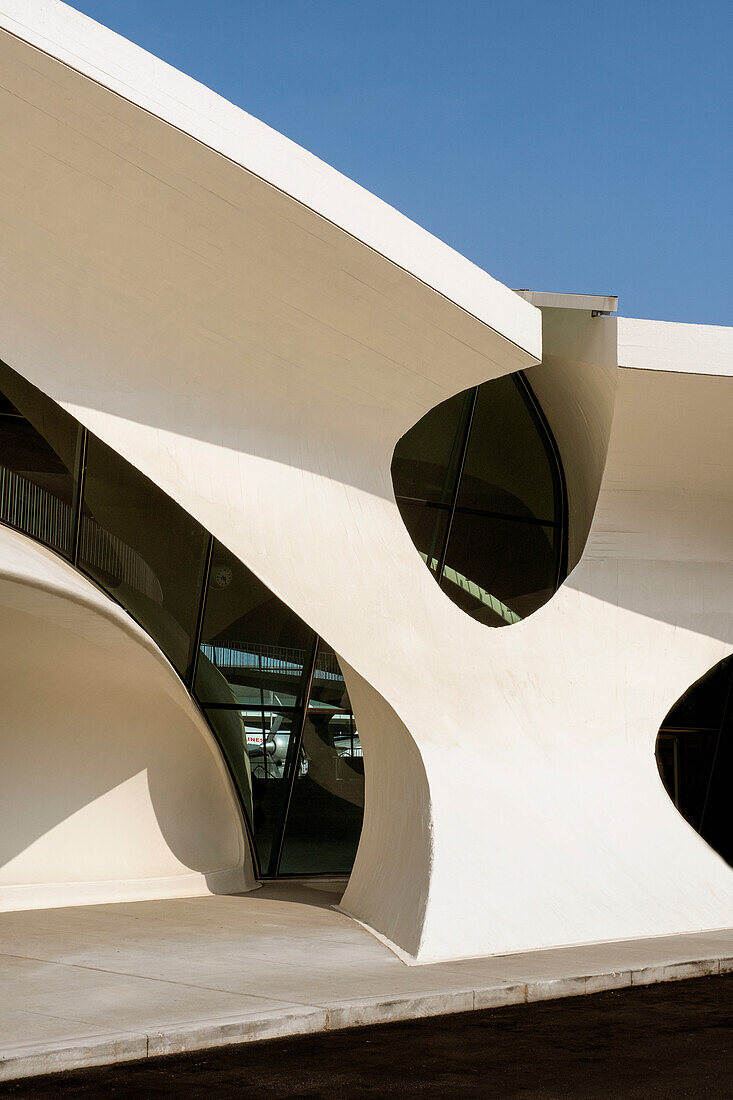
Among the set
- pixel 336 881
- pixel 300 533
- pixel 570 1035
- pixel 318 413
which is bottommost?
pixel 336 881

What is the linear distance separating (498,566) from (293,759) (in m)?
4.28

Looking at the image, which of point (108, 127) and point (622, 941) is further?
point (622, 941)

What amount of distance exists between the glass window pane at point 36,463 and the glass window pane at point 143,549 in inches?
11.3

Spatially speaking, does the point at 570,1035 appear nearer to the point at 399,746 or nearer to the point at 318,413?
the point at 399,746

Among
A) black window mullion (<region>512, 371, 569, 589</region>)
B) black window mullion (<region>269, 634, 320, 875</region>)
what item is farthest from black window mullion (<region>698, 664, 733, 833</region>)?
black window mullion (<region>269, 634, 320, 875</region>)

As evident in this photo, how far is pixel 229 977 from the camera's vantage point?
26.9 feet

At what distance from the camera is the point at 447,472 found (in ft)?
53.5

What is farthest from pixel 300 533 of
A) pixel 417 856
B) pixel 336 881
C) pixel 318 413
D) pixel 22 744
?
pixel 336 881

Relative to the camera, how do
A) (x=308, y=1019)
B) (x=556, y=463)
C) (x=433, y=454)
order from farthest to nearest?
(x=556, y=463)
(x=433, y=454)
(x=308, y=1019)

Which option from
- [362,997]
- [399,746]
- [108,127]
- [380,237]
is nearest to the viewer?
[362,997]

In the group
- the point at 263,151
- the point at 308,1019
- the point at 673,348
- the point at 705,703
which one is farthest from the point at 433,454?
the point at 308,1019

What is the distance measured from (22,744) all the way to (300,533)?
16.9 feet

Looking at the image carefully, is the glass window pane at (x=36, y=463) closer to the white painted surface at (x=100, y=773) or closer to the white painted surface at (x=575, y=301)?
the white painted surface at (x=100, y=773)

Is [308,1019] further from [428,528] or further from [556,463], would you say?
[556,463]
